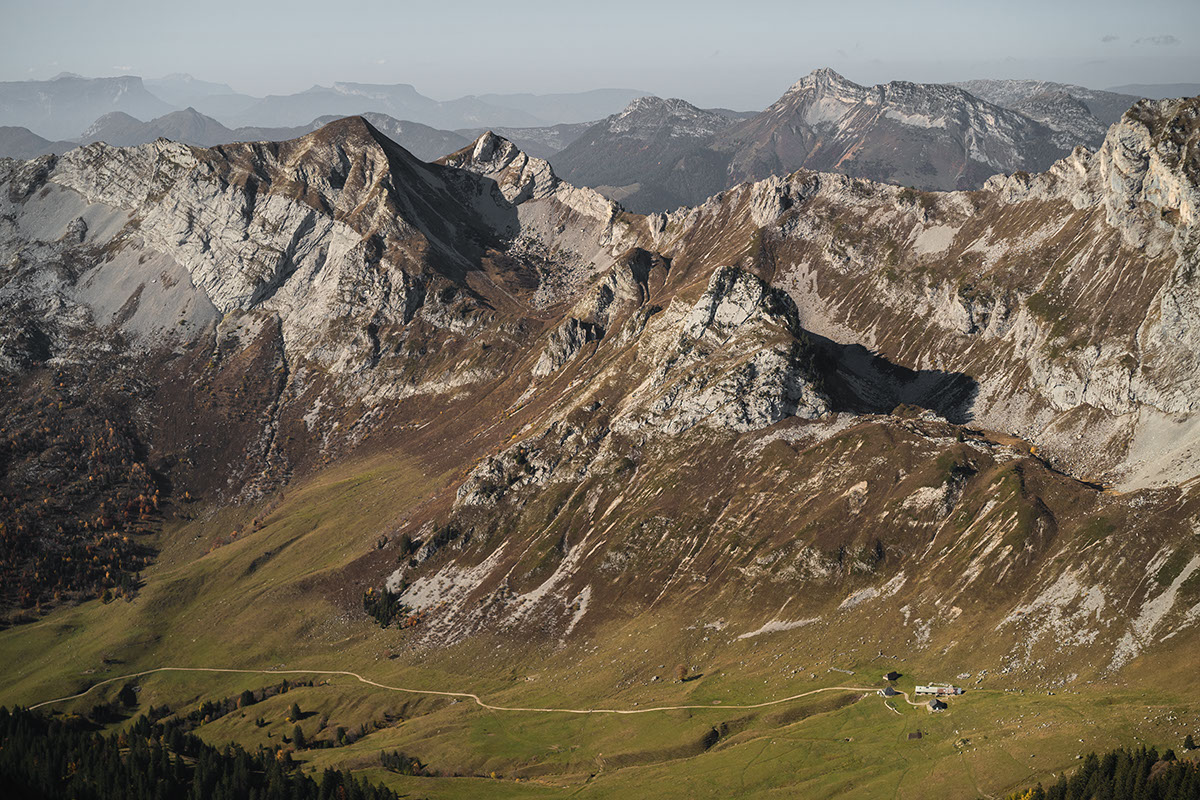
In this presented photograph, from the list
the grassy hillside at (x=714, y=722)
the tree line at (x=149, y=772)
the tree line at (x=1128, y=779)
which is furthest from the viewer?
the tree line at (x=149, y=772)

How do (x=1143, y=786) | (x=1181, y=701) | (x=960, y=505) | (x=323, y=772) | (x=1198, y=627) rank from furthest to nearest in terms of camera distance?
(x=960, y=505)
(x=323, y=772)
(x=1198, y=627)
(x=1181, y=701)
(x=1143, y=786)

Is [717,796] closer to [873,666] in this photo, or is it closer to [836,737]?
[836,737]

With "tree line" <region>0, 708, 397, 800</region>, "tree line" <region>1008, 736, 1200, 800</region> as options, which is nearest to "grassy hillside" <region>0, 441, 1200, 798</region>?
"tree line" <region>1008, 736, 1200, 800</region>

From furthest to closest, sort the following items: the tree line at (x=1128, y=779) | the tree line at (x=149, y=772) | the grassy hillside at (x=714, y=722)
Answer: the tree line at (x=149, y=772)
the grassy hillside at (x=714, y=722)
the tree line at (x=1128, y=779)

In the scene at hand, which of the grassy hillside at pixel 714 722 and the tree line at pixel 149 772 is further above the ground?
the grassy hillside at pixel 714 722

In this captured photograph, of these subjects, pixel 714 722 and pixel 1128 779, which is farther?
pixel 714 722

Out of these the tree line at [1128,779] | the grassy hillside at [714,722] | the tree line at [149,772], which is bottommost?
the tree line at [149,772]

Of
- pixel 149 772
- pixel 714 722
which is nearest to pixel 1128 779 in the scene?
pixel 714 722

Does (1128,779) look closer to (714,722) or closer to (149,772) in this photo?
(714,722)

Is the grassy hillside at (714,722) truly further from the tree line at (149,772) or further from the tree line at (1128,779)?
the tree line at (149,772)

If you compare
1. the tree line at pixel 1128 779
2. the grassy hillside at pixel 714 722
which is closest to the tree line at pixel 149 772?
the grassy hillside at pixel 714 722

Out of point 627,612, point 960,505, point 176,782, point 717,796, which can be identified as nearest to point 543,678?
point 627,612
